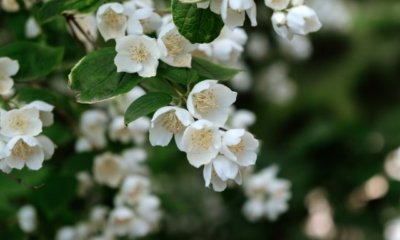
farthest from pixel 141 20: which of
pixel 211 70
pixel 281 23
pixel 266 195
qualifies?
pixel 266 195

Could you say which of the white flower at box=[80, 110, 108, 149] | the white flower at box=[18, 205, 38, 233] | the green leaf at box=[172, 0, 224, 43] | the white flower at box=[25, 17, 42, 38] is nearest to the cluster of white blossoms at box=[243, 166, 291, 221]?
the white flower at box=[80, 110, 108, 149]

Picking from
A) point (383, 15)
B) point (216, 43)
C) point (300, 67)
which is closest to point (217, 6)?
point (216, 43)

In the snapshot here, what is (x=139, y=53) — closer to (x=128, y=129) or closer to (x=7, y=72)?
(x=7, y=72)

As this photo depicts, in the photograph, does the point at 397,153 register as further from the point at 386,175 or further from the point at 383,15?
the point at 383,15

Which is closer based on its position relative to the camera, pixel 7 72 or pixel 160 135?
pixel 160 135

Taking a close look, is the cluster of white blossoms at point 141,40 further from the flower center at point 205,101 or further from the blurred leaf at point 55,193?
the blurred leaf at point 55,193

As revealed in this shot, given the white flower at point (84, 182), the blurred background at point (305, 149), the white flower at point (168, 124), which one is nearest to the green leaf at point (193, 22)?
the white flower at point (168, 124)
